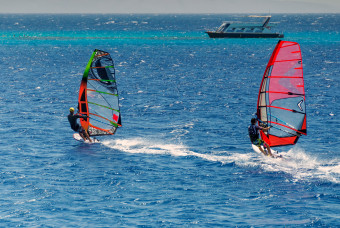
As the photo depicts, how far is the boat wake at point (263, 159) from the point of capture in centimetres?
3009

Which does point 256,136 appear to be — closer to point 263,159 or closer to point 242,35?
point 263,159

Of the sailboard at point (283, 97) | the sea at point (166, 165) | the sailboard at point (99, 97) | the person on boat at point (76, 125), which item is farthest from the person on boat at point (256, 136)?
the person on boat at point (76, 125)

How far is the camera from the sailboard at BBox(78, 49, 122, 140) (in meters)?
36.8

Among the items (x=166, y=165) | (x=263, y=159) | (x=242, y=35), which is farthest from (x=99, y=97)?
(x=242, y=35)

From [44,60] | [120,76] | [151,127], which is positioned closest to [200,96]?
[151,127]

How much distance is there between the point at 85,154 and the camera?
3466 cm

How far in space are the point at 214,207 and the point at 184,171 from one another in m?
5.72

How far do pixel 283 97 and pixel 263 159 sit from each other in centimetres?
386

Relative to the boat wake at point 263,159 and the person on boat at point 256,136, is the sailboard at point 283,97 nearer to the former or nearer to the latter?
the person on boat at point 256,136

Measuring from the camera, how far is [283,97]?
31.7m

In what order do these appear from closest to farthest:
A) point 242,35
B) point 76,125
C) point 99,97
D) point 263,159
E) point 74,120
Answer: point 263,159 → point 74,120 → point 76,125 → point 99,97 → point 242,35

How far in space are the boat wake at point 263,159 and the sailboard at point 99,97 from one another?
127cm

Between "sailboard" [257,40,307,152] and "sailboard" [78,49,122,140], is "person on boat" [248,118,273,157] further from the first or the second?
"sailboard" [78,49,122,140]

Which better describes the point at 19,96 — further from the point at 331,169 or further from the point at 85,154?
the point at 331,169
